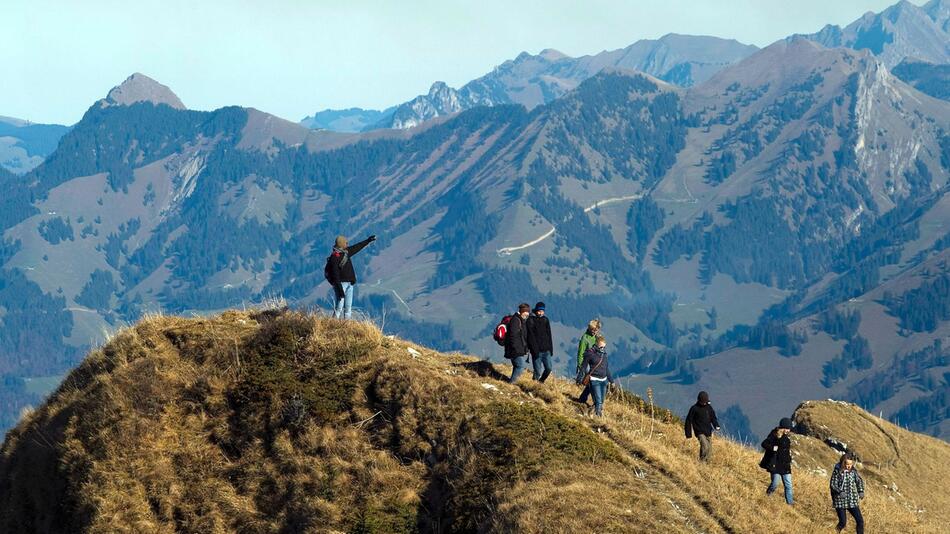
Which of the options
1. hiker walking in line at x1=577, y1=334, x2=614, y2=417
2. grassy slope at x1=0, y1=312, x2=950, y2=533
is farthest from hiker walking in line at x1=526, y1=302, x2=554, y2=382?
hiker walking in line at x1=577, y1=334, x2=614, y2=417

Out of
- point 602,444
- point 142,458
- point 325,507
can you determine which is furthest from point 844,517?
point 142,458

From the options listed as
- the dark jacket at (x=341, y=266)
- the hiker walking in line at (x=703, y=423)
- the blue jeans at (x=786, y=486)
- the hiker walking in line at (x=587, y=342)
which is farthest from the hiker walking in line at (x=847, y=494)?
→ the dark jacket at (x=341, y=266)

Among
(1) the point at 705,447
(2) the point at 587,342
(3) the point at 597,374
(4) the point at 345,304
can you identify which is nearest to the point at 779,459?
(1) the point at 705,447

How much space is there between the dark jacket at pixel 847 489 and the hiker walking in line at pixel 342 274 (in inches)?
720

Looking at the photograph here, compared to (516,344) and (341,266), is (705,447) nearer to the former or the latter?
(516,344)

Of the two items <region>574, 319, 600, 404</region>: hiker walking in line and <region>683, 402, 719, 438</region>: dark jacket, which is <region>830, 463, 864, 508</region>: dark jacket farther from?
<region>574, 319, 600, 404</region>: hiker walking in line

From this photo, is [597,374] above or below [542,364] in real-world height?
below

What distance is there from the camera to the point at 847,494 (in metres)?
31.4

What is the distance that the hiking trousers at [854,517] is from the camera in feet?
102

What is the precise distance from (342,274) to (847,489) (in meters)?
19.3

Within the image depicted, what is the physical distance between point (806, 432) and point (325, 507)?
24712mm

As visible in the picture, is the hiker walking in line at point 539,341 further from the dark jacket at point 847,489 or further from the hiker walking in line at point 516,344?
the dark jacket at point 847,489

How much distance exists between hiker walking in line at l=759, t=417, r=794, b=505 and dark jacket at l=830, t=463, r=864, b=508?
1462 mm

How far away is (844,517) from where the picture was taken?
104ft
